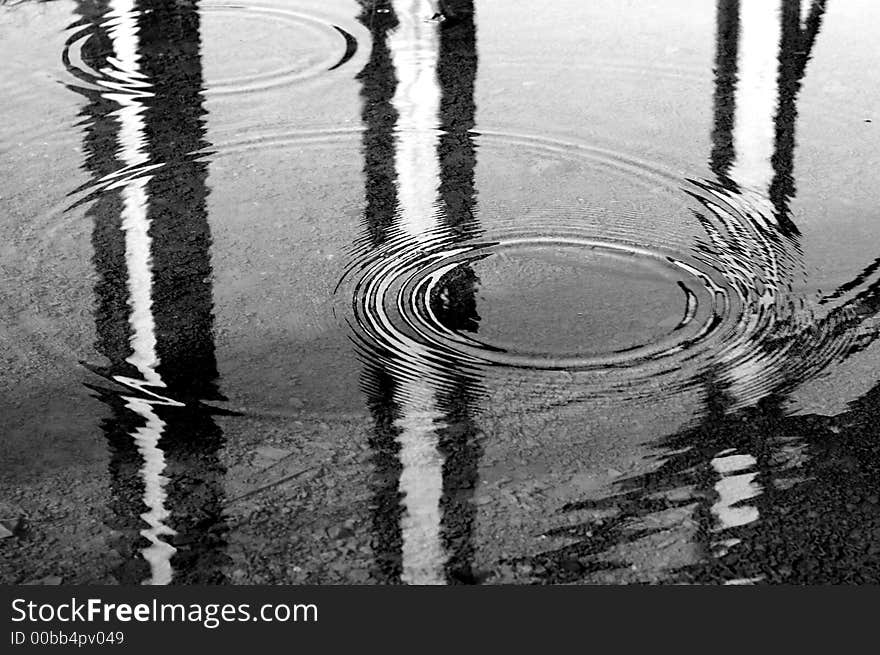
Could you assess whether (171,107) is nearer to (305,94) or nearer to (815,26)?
(305,94)

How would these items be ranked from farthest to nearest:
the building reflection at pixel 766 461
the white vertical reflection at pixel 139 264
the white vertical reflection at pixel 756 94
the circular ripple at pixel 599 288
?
the white vertical reflection at pixel 756 94
the circular ripple at pixel 599 288
the white vertical reflection at pixel 139 264
the building reflection at pixel 766 461

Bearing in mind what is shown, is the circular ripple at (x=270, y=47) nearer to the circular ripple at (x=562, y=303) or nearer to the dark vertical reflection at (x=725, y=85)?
the dark vertical reflection at (x=725, y=85)

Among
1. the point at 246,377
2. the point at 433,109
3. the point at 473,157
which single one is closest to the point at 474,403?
the point at 246,377

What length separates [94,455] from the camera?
241 centimetres

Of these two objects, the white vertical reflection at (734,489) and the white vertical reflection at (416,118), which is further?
the white vertical reflection at (416,118)

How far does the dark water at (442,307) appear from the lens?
219 centimetres

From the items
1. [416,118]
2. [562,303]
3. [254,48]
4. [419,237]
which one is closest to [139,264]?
[419,237]

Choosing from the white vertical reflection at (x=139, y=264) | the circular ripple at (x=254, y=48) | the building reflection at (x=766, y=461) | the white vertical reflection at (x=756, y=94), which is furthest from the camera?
the circular ripple at (x=254, y=48)

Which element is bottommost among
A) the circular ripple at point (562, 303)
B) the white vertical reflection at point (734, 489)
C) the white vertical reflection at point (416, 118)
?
the white vertical reflection at point (734, 489)

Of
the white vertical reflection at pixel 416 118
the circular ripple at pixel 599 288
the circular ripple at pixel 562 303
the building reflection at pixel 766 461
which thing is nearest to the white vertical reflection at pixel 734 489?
the building reflection at pixel 766 461

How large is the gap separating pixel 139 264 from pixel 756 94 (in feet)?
7.26

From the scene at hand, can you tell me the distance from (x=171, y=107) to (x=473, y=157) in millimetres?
1109

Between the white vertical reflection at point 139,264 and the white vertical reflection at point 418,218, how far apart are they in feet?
1.47

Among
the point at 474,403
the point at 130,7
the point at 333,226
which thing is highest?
the point at 130,7
